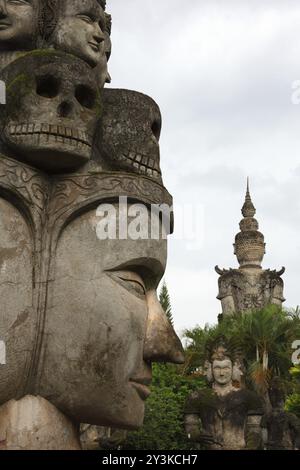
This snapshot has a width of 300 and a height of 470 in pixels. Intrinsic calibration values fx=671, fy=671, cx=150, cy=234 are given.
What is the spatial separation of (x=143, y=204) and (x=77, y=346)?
1.18m

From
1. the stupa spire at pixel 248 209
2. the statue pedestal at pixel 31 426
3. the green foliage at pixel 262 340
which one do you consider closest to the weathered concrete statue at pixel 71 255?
the statue pedestal at pixel 31 426

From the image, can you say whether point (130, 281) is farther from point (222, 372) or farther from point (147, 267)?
point (222, 372)

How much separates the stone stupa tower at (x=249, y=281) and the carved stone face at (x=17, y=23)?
28.1 m

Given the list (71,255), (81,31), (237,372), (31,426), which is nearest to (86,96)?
(81,31)

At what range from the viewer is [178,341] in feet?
16.3

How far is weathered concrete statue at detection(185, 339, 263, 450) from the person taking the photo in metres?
12.5

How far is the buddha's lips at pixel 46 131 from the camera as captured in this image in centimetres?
471

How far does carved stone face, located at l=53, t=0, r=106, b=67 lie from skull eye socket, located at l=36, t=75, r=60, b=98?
0.68 m

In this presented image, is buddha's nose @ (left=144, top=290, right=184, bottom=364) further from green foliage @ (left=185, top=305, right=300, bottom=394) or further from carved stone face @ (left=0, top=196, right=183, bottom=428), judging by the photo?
green foliage @ (left=185, top=305, right=300, bottom=394)

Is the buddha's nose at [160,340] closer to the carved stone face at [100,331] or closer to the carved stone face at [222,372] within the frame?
the carved stone face at [100,331]

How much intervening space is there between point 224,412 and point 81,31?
903cm

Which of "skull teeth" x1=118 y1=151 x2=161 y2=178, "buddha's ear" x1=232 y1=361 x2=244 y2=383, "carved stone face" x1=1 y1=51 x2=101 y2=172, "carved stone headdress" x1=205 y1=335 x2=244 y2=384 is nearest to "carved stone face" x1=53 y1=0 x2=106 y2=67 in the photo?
"carved stone face" x1=1 y1=51 x2=101 y2=172

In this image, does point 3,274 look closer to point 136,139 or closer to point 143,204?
point 143,204
